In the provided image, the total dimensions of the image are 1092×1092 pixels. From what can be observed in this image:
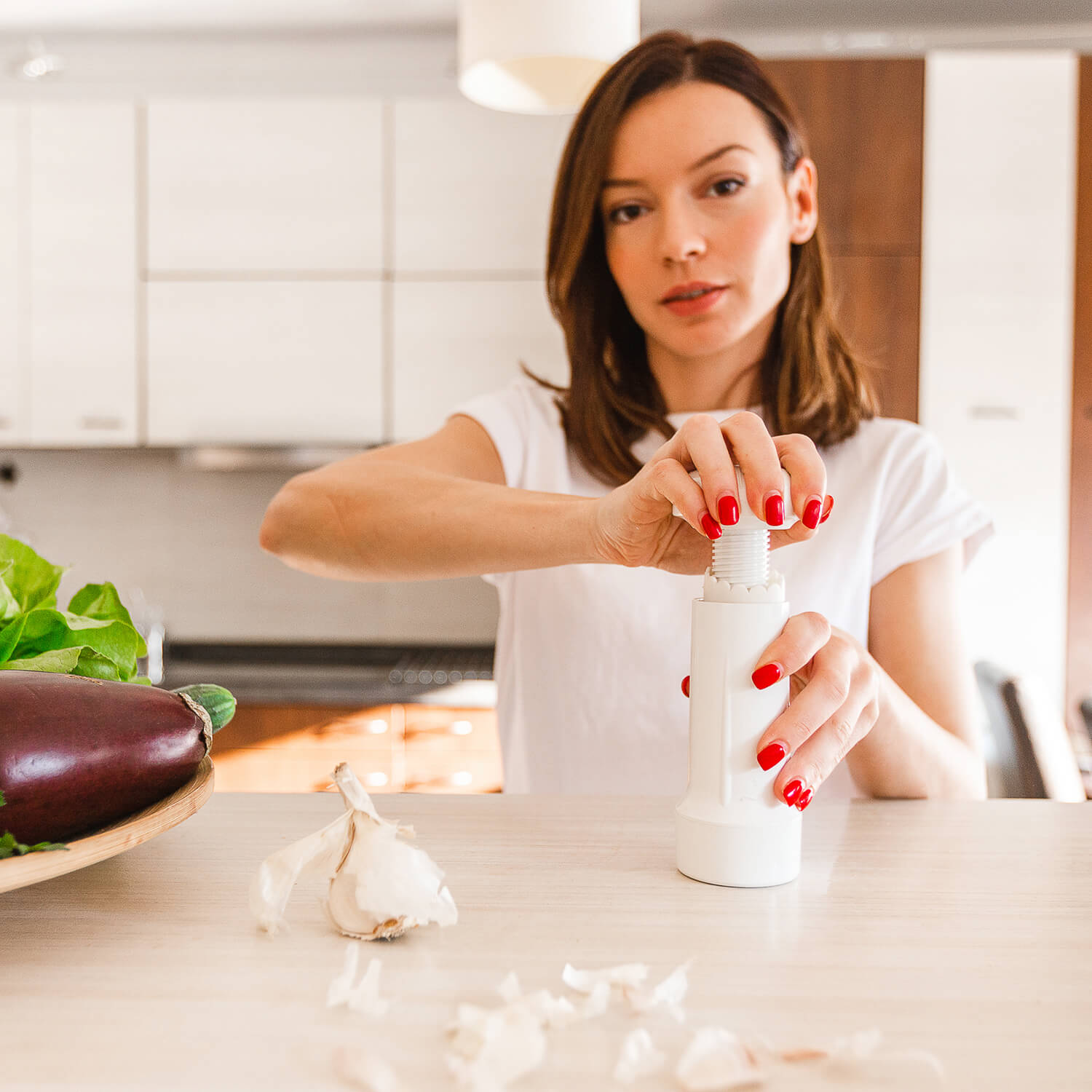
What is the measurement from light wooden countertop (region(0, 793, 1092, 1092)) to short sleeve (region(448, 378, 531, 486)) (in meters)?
0.56

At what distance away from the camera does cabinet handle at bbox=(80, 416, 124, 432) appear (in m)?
2.48

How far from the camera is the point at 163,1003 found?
1.35ft

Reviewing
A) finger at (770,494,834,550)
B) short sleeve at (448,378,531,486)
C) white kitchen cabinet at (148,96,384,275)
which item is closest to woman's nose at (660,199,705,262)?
short sleeve at (448,378,531,486)

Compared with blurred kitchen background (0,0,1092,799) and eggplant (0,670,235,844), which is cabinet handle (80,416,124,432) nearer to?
blurred kitchen background (0,0,1092,799)

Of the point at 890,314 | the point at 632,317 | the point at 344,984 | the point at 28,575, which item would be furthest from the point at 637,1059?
the point at 890,314

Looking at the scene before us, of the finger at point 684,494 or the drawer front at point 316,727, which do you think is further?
the drawer front at point 316,727

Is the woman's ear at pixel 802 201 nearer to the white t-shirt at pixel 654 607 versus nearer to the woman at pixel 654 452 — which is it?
the woman at pixel 654 452

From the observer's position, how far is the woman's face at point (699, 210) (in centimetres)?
101

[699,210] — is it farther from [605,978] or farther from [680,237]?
[605,978]

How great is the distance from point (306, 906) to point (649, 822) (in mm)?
246

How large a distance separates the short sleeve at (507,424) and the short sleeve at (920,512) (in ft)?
1.37

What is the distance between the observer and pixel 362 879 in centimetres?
47

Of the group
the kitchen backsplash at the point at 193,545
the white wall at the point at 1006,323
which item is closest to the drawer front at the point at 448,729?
the kitchen backsplash at the point at 193,545

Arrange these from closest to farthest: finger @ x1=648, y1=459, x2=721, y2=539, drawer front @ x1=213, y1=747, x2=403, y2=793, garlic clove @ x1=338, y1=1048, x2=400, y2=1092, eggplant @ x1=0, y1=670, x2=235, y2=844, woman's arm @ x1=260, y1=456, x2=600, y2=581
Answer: garlic clove @ x1=338, y1=1048, x2=400, y2=1092
eggplant @ x1=0, y1=670, x2=235, y2=844
finger @ x1=648, y1=459, x2=721, y2=539
woman's arm @ x1=260, y1=456, x2=600, y2=581
drawer front @ x1=213, y1=747, x2=403, y2=793
